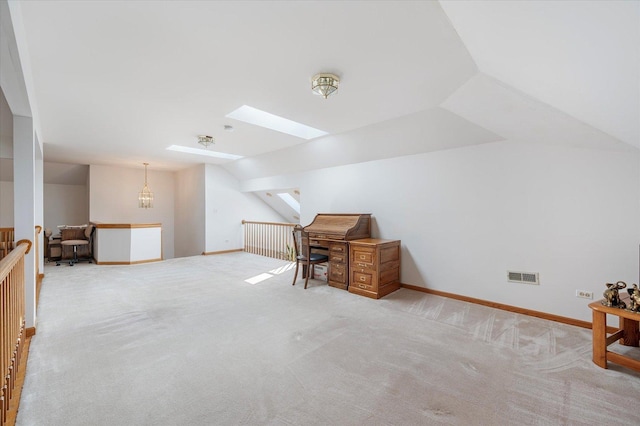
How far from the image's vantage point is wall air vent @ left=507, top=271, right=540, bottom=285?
3.36 meters

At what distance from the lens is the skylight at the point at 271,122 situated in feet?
13.0

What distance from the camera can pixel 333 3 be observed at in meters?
1.73

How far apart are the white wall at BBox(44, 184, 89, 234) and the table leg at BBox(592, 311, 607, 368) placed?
10.9 metres

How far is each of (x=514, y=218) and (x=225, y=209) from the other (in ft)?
23.1

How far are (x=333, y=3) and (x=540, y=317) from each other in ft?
13.1

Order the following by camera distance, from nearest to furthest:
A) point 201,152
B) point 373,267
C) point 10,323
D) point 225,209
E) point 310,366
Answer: point 10,323
point 310,366
point 373,267
point 201,152
point 225,209

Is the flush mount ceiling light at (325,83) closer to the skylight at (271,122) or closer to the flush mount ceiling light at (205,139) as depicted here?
the skylight at (271,122)

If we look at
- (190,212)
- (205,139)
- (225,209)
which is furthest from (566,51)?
(190,212)

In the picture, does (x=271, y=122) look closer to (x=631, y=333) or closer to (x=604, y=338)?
(x=604, y=338)

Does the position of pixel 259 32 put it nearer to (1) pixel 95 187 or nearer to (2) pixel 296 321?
(2) pixel 296 321

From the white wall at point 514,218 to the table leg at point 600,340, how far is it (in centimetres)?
92

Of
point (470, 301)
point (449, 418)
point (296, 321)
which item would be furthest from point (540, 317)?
point (296, 321)

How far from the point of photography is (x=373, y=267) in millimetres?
4078

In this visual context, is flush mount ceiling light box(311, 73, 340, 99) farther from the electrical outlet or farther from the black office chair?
the black office chair
